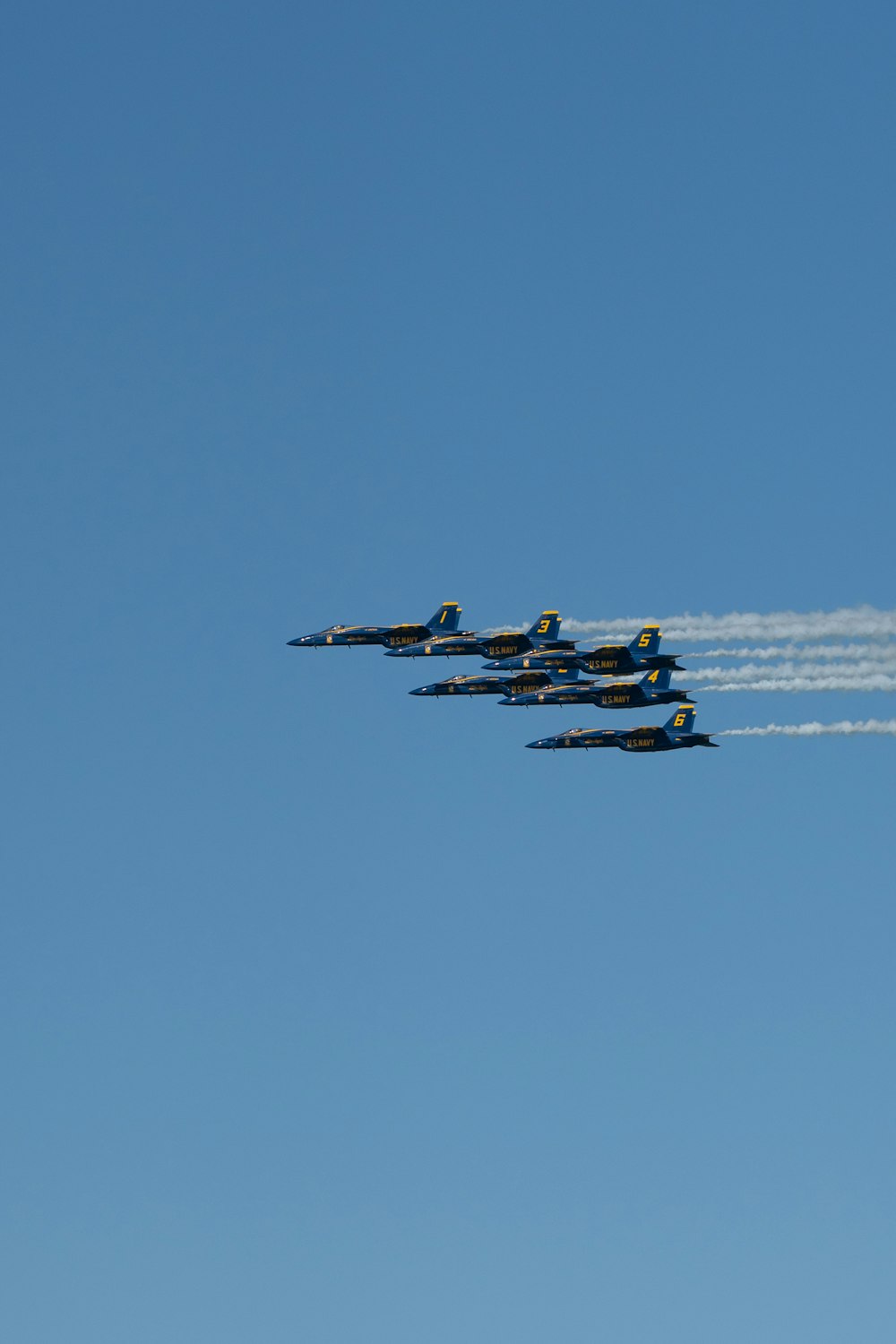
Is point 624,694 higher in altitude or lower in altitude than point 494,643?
lower

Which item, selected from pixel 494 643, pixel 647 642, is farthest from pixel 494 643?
pixel 647 642

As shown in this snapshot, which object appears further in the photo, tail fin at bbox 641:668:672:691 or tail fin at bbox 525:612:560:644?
tail fin at bbox 525:612:560:644

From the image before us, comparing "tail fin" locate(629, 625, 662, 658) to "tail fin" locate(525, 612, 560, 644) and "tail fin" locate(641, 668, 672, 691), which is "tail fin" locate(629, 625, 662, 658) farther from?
"tail fin" locate(525, 612, 560, 644)

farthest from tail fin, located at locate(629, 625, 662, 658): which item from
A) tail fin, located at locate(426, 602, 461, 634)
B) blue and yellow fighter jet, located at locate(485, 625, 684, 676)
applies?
tail fin, located at locate(426, 602, 461, 634)

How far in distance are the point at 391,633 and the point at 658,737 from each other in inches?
899

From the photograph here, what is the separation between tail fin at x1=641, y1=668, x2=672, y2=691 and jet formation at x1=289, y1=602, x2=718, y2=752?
0.18 ft

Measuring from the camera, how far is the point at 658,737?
13662 centimetres

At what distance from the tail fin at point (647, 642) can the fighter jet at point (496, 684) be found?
6.61m

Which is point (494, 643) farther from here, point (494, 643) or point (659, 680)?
point (659, 680)

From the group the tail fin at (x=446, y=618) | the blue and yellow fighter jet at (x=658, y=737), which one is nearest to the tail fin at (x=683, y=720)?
the blue and yellow fighter jet at (x=658, y=737)

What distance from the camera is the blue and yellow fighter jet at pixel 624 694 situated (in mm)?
136625

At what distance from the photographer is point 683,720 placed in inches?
5389

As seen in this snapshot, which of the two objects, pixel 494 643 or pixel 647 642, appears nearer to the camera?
pixel 647 642

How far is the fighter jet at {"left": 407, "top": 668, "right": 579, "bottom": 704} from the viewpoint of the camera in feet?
480
